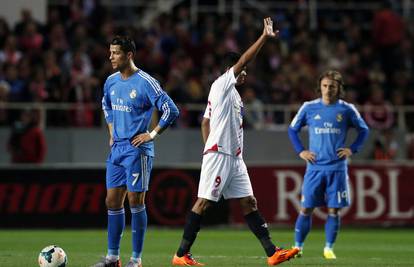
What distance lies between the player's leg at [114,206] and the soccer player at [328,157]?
342cm

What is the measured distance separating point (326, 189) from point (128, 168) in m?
3.86

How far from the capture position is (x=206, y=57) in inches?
904

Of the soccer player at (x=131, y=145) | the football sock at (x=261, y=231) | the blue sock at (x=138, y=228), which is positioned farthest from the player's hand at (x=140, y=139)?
the football sock at (x=261, y=231)

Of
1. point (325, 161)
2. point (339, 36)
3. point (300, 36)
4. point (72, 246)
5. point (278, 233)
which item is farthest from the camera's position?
point (339, 36)

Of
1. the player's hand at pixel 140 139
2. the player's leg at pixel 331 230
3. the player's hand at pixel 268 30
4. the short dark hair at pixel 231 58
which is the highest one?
the player's hand at pixel 268 30

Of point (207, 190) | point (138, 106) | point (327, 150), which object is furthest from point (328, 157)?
point (138, 106)

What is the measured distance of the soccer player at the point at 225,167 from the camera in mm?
11648

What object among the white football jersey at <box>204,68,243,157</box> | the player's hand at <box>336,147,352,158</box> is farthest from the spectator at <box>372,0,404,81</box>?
the white football jersey at <box>204,68,243,157</box>

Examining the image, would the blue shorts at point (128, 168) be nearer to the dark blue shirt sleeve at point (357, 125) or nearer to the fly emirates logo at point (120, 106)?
the fly emirates logo at point (120, 106)

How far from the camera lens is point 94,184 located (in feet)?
66.7

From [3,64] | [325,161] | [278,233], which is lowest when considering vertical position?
[278,233]

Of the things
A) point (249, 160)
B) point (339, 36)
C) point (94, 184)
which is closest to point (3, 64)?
point (94, 184)

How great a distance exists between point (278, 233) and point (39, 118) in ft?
16.7

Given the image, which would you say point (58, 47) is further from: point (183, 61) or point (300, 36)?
→ point (300, 36)
